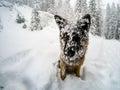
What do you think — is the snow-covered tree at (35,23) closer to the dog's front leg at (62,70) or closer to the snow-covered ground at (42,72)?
the snow-covered ground at (42,72)

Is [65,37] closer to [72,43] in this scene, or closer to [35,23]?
[72,43]

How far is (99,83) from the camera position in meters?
4.84

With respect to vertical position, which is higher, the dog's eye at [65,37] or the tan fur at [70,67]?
the dog's eye at [65,37]

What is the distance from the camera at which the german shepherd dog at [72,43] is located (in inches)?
163

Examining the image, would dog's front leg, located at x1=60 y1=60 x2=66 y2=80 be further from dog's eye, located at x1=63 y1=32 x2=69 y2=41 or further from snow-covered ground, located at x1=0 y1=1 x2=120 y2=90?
dog's eye, located at x1=63 y1=32 x2=69 y2=41

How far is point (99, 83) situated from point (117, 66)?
5.80 feet

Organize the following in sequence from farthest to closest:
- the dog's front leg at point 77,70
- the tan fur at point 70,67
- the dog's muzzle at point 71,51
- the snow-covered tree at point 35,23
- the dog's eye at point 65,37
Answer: the snow-covered tree at point 35,23 → the dog's front leg at point 77,70 → the tan fur at point 70,67 → the dog's eye at point 65,37 → the dog's muzzle at point 71,51

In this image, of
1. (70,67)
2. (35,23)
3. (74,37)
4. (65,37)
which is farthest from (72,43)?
(35,23)

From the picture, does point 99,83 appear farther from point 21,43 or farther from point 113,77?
point 21,43

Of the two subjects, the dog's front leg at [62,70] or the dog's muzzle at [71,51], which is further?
the dog's front leg at [62,70]

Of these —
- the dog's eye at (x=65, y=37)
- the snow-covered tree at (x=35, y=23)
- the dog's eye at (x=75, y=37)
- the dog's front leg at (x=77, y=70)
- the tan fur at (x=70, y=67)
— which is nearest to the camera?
the dog's eye at (x=75, y=37)

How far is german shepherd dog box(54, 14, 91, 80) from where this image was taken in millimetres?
4129

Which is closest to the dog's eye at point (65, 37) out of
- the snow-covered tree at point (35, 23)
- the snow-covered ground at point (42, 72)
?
the snow-covered ground at point (42, 72)

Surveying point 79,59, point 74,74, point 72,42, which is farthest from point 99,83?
point 72,42
